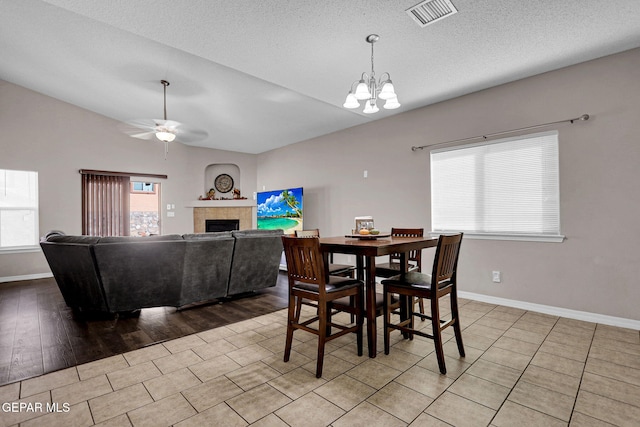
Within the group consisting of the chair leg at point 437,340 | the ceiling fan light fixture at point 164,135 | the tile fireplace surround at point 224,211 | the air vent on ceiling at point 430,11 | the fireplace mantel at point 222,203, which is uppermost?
the air vent on ceiling at point 430,11

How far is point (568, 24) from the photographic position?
251cm

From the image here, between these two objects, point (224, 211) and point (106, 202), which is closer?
point (106, 202)

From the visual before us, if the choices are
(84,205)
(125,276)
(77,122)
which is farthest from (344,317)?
(77,122)

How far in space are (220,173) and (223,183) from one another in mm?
278

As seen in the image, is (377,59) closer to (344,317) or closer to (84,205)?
(344,317)

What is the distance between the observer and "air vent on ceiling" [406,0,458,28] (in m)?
2.28

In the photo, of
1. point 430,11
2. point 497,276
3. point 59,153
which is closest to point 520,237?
point 497,276

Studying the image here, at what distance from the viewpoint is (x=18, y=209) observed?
5.38 m

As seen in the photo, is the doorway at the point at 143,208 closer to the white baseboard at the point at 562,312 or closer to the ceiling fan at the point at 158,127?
the ceiling fan at the point at 158,127

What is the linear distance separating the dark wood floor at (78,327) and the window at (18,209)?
1433 millimetres

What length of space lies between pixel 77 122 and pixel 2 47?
1705mm

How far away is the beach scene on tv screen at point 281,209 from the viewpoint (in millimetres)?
6062

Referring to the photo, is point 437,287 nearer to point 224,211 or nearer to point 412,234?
point 412,234

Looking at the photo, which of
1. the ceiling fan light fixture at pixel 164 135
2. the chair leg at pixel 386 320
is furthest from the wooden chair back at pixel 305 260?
the ceiling fan light fixture at pixel 164 135
